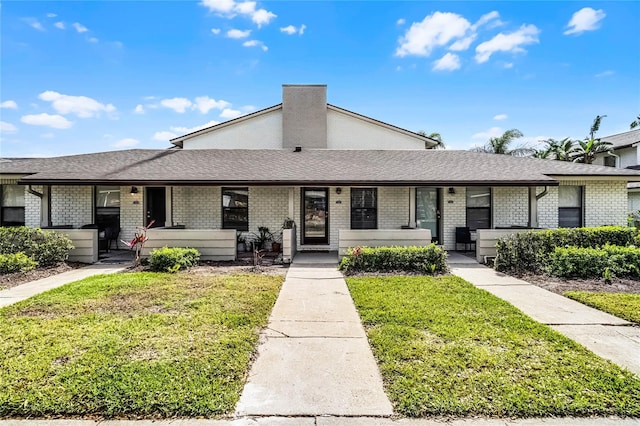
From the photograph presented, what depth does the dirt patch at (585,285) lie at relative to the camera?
6836mm

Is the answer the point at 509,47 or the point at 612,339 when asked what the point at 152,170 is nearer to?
the point at 612,339

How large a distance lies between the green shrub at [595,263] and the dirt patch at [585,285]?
0.29 meters

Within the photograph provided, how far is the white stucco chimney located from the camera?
16594mm

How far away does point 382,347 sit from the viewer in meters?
3.96

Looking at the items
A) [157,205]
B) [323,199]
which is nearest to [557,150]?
[323,199]

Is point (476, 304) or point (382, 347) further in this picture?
point (476, 304)

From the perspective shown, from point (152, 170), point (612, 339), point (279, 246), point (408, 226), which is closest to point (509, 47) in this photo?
point (408, 226)

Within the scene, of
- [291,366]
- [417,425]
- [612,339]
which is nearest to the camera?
[417,425]

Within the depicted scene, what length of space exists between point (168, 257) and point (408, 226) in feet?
25.1

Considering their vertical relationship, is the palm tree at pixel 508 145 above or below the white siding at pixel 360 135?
above

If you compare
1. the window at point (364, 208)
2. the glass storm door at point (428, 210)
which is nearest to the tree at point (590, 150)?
the glass storm door at point (428, 210)

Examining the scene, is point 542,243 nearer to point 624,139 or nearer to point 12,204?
point 12,204

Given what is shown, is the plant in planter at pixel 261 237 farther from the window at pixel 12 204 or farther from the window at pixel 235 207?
the window at pixel 12 204

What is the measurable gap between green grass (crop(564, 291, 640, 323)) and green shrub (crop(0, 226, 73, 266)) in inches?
473
